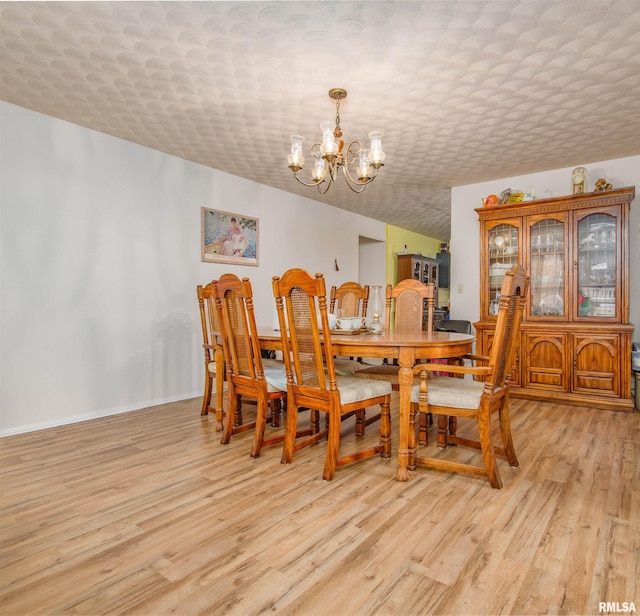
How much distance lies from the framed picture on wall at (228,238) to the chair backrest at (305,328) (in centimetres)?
231

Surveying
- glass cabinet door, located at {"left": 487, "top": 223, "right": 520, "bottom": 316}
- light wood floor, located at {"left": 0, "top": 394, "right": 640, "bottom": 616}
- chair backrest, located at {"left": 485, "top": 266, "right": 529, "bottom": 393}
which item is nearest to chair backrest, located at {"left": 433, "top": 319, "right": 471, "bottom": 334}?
glass cabinet door, located at {"left": 487, "top": 223, "right": 520, "bottom": 316}

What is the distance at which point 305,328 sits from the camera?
85.8 inches

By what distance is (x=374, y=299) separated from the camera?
9.40 feet

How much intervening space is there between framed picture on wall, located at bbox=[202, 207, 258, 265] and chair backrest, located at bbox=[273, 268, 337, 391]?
231cm

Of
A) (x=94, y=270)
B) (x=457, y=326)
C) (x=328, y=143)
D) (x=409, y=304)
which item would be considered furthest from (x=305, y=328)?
(x=457, y=326)

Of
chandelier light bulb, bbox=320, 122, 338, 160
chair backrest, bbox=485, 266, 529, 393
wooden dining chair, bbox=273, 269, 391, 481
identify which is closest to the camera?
chair backrest, bbox=485, 266, 529, 393

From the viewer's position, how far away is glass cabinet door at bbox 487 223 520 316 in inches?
170

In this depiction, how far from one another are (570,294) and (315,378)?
3113 mm

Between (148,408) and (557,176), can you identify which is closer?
(148,408)

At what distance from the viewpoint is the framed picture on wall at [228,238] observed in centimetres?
427

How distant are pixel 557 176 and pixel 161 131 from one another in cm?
401

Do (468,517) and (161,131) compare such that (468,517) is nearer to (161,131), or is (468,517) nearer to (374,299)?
(374,299)

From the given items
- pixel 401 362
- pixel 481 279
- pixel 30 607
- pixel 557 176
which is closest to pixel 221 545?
pixel 30 607

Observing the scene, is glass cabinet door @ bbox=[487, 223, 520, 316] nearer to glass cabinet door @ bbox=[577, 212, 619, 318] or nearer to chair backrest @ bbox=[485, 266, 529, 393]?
glass cabinet door @ bbox=[577, 212, 619, 318]
